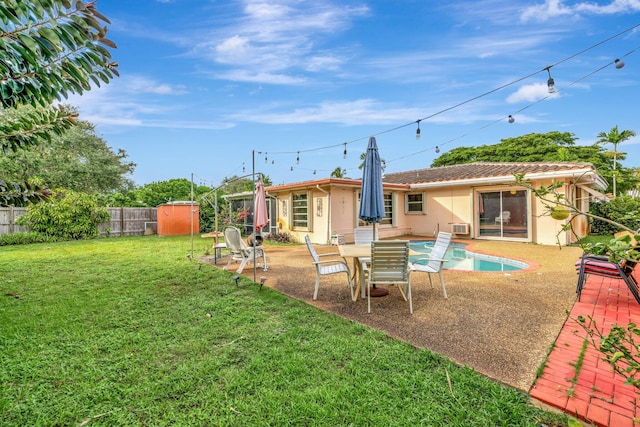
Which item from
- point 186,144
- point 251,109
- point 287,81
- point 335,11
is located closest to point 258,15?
point 335,11

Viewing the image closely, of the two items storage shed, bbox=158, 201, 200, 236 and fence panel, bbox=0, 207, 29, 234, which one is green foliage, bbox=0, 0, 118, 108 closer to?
storage shed, bbox=158, 201, 200, 236

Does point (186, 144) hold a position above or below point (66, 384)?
above

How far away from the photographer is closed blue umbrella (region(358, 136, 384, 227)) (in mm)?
6438

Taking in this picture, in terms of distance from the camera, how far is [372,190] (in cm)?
648

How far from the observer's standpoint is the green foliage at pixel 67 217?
48.4ft

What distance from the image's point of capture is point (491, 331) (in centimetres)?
393

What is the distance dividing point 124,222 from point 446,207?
18148 millimetres

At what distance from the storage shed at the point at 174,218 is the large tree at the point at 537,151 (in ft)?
98.3

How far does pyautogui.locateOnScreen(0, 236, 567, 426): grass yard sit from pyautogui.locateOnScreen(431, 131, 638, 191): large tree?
1210 inches

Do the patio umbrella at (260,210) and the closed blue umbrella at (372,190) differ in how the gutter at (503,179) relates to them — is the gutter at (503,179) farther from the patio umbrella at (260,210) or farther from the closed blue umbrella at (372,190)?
the patio umbrella at (260,210)

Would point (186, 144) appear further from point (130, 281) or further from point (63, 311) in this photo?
point (63, 311)

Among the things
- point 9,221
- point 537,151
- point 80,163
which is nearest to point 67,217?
point 9,221

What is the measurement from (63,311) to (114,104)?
9604mm

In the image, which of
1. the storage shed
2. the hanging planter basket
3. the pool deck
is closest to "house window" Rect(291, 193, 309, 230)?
the storage shed
